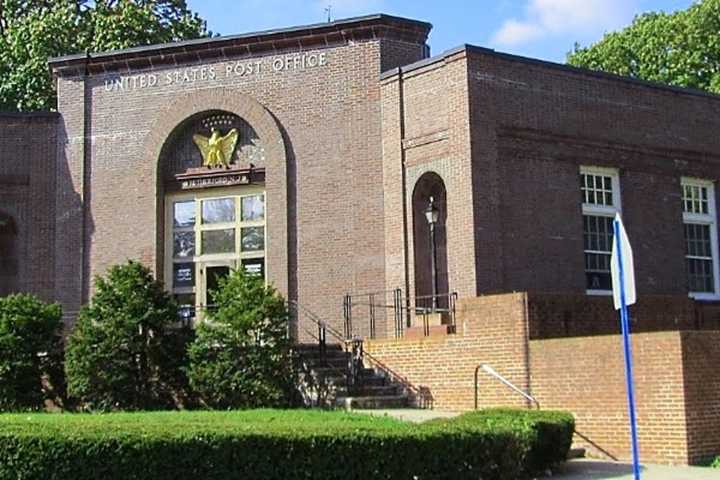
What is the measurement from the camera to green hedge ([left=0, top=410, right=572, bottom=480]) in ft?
37.5

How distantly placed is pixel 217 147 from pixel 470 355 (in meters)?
10.6

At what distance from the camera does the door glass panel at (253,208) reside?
27078mm

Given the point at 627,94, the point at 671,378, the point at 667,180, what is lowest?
the point at 671,378

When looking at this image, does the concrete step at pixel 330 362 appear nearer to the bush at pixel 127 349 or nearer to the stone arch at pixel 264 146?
the bush at pixel 127 349

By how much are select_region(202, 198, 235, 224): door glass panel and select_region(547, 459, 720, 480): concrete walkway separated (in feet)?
45.5

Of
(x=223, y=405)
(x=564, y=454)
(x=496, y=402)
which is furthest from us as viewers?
(x=223, y=405)

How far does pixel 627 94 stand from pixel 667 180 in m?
2.41

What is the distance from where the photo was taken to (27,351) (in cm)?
2216

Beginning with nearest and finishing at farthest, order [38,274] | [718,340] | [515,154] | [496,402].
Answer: [718,340] → [496,402] → [515,154] → [38,274]

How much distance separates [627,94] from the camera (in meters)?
25.9

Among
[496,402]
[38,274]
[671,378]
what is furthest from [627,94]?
[38,274]

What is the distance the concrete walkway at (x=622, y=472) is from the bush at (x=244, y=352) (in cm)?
700

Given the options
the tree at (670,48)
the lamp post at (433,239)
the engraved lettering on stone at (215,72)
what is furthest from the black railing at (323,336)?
the tree at (670,48)

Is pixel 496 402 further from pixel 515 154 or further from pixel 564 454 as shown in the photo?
pixel 515 154
